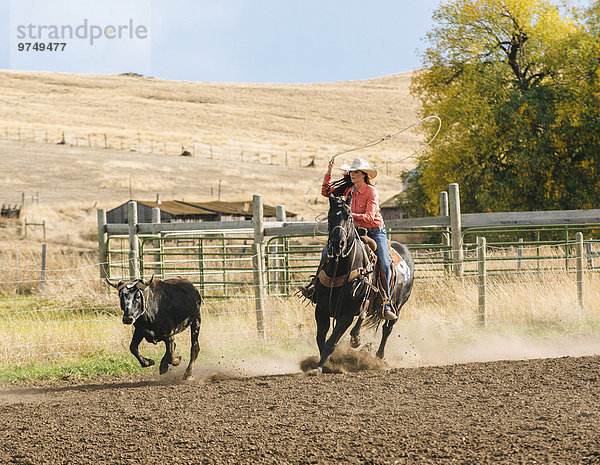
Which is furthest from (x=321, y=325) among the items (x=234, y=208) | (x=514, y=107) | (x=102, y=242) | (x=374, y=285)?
(x=234, y=208)

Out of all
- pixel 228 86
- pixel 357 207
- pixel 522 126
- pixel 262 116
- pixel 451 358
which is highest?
pixel 228 86

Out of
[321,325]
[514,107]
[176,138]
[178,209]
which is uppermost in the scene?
[176,138]

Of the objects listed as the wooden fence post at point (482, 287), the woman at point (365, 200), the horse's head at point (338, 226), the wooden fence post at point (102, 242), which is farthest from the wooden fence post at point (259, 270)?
the wooden fence post at point (102, 242)

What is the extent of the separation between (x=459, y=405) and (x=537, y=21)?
78.7 feet

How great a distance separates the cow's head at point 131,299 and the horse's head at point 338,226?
81.8 inches

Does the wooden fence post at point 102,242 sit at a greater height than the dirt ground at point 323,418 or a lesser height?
greater

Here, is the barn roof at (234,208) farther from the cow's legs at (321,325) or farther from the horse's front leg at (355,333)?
the cow's legs at (321,325)

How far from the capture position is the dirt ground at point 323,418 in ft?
17.6

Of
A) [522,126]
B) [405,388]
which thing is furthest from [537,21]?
[405,388]

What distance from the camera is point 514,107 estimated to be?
26.5 meters

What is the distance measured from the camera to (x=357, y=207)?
9.02 meters

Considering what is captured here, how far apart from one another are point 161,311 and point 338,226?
223 centimetres

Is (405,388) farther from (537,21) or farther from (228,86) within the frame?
(228,86)

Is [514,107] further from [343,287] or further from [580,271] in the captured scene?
[343,287]
